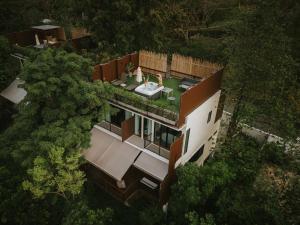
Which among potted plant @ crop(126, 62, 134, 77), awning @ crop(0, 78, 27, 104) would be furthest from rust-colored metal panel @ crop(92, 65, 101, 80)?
awning @ crop(0, 78, 27, 104)

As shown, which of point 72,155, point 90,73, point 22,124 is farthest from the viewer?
point 90,73

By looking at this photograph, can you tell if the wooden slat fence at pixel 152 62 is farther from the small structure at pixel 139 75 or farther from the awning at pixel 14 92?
the awning at pixel 14 92

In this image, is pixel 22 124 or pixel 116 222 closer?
pixel 22 124

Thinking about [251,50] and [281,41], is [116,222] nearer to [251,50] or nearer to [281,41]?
[251,50]

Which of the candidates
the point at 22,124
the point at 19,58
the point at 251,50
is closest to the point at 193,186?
the point at 251,50

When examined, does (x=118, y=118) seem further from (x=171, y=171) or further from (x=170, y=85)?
(x=171, y=171)

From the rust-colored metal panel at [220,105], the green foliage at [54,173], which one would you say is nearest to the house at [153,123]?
the rust-colored metal panel at [220,105]
